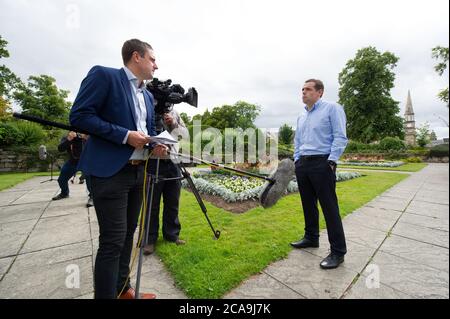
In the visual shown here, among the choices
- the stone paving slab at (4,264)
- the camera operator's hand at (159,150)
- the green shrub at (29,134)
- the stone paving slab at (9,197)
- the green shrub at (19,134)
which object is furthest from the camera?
the green shrub at (29,134)

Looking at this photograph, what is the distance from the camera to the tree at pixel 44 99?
28.4 metres

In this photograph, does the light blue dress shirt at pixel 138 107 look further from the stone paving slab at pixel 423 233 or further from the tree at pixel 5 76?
the tree at pixel 5 76

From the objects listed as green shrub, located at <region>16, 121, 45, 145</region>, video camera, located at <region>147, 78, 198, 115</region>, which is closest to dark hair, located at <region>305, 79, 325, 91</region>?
video camera, located at <region>147, 78, 198, 115</region>

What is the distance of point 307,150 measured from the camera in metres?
2.77

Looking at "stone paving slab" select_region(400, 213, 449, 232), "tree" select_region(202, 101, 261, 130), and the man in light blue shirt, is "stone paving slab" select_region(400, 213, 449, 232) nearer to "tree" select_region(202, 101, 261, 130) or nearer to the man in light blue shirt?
the man in light blue shirt

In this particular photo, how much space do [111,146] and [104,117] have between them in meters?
0.24

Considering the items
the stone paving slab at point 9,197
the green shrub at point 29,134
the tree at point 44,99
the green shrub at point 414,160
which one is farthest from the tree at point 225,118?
the stone paving slab at point 9,197

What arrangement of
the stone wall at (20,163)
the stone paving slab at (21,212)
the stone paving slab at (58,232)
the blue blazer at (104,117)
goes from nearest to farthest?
the blue blazer at (104,117)
the stone paving slab at (58,232)
the stone paving slab at (21,212)
the stone wall at (20,163)

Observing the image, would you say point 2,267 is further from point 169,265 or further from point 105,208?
point 105,208

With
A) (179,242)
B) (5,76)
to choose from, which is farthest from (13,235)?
(5,76)

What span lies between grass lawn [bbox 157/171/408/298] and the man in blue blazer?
2.75 ft

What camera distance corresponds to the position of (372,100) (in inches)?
1305

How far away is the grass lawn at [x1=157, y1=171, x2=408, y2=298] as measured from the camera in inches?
83.1
